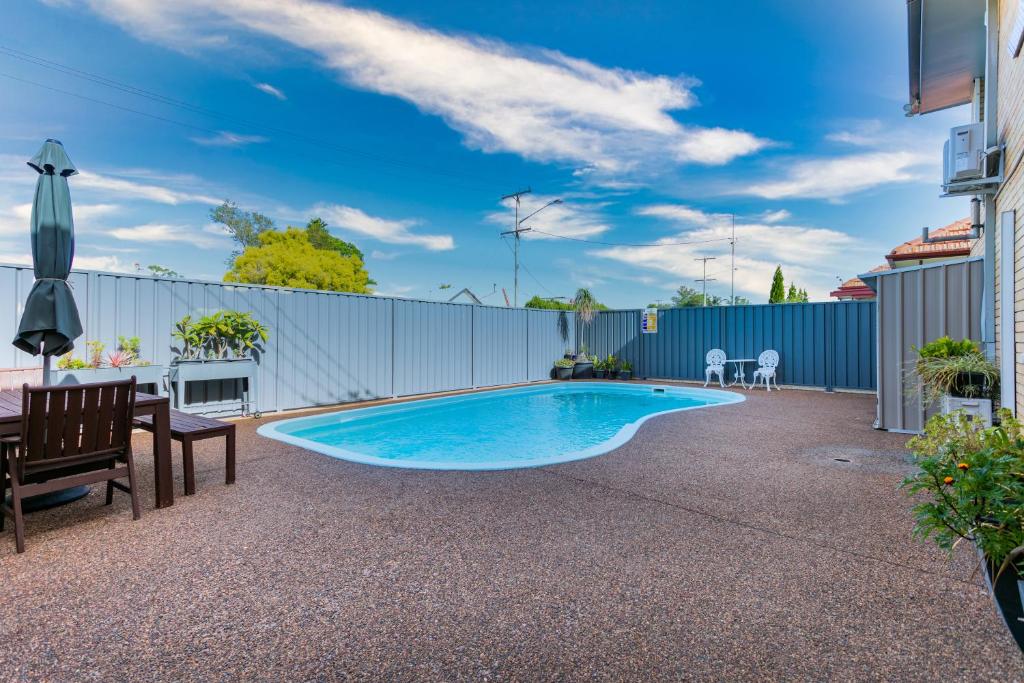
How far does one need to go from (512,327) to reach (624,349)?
123 inches

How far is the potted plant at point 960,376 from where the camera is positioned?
4.30 meters

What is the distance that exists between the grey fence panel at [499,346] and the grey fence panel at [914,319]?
22.6 ft

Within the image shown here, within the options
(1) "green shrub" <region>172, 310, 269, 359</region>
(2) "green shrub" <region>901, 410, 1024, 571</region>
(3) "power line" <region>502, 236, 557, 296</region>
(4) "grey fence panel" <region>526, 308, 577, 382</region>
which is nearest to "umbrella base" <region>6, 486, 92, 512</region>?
(1) "green shrub" <region>172, 310, 269, 359</region>

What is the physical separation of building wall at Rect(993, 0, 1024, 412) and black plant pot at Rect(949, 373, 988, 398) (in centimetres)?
29

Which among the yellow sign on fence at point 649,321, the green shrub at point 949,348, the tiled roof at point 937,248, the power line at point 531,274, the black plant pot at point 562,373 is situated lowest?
the black plant pot at point 562,373

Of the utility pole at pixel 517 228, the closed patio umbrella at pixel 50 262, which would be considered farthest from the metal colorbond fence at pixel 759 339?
the closed patio umbrella at pixel 50 262

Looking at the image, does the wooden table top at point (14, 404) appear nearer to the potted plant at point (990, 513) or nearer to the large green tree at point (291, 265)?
the potted plant at point (990, 513)

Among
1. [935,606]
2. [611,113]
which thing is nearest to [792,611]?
[935,606]

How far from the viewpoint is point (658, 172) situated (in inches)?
635

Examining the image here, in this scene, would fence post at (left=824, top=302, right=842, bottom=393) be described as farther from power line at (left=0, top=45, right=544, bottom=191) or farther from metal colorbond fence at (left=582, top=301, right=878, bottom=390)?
power line at (left=0, top=45, right=544, bottom=191)

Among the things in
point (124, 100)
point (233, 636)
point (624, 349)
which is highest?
point (124, 100)

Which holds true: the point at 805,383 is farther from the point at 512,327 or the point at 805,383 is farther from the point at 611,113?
the point at 611,113

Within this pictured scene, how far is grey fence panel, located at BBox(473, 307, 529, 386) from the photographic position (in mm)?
10523

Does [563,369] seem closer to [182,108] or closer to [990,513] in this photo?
[990,513]
